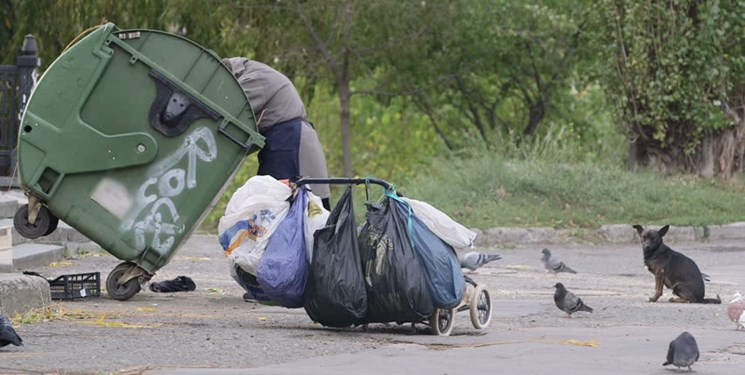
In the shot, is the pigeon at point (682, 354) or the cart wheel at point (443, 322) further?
the cart wheel at point (443, 322)

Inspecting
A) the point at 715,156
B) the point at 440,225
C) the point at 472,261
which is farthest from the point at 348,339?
the point at 715,156

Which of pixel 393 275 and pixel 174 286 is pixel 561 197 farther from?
pixel 393 275

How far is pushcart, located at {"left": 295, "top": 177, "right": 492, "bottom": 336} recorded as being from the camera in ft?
27.3

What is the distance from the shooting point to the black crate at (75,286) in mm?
9625

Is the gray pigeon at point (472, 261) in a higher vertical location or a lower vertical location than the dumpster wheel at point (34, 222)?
higher

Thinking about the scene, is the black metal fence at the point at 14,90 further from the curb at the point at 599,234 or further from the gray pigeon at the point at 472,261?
the curb at the point at 599,234

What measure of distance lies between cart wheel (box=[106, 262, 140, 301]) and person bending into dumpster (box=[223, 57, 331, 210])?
1.31 meters

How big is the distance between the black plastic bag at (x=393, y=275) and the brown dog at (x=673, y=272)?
10.4 ft

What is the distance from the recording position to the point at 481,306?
8.80m

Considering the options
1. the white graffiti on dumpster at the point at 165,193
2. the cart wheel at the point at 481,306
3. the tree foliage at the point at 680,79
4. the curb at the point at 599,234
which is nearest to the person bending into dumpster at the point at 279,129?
the white graffiti on dumpster at the point at 165,193

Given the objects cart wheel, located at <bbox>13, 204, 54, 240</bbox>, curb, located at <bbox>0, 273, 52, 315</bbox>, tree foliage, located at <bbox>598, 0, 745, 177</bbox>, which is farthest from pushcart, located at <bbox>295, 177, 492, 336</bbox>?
tree foliage, located at <bbox>598, 0, 745, 177</bbox>

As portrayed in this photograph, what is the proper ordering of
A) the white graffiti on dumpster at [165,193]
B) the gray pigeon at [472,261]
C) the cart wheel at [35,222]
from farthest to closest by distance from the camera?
1. the gray pigeon at [472,261]
2. the cart wheel at [35,222]
3. the white graffiti on dumpster at [165,193]

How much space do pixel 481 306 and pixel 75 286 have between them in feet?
9.52

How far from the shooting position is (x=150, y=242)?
370 inches
